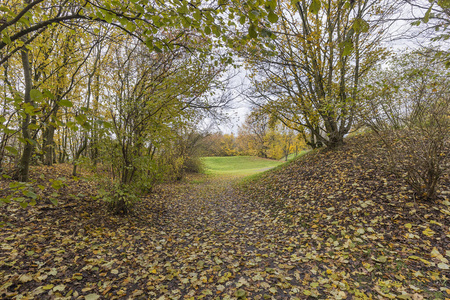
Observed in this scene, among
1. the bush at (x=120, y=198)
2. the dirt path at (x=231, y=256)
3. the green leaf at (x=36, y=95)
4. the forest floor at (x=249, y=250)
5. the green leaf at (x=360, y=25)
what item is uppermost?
the green leaf at (x=360, y=25)

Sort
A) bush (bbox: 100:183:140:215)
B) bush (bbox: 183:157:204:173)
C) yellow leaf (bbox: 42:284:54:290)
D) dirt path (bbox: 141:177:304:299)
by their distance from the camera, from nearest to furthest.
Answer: yellow leaf (bbox: 42:284:54:290)
dirt path (bbox: 141:177:304:299)
bush (bbox: 100:183:140:215)
bush (bbox: 183:157:204:173)

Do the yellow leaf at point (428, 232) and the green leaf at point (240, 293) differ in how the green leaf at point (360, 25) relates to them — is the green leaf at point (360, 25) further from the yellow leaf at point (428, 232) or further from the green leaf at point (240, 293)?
the yellow leaf at point (428, 232)

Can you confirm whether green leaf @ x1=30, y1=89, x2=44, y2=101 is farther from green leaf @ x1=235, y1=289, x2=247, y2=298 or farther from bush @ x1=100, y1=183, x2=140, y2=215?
bush @ x1=100, y1=183, x2=140, y2=215

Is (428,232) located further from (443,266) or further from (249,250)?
(249,250)

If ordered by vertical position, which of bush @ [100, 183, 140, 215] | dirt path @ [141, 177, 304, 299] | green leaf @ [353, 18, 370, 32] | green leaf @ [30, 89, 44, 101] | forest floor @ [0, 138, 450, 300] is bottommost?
dirt path @ [141, 177, 304, 299]

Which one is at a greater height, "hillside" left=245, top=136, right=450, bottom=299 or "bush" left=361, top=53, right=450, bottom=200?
"bush" left=361, top=53, right=450, bottom=200

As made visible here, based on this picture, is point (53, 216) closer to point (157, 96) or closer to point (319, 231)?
point (157, 96)

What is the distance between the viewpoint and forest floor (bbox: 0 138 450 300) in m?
2.52

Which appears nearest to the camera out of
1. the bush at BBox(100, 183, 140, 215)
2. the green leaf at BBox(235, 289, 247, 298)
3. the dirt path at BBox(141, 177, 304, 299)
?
the green leaf at BBox(235, 289, 247, 298)

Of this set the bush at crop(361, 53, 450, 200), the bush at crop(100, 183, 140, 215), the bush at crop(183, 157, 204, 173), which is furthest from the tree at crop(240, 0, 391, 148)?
the bush at crop(183, 157, 204, 173)

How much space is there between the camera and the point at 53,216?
4047mm

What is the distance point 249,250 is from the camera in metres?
3.77

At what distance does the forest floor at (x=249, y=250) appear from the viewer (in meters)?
2.52

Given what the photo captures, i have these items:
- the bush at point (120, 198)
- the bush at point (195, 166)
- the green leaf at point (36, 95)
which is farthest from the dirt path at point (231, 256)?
the bush at point (195, 166)
